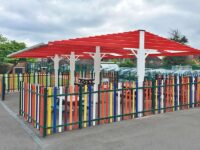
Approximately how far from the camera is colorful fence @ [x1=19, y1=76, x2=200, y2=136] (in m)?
6.83

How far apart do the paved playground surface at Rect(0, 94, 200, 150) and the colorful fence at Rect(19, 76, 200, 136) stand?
0.95 feet

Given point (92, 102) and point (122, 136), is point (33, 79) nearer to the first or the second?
point (92, 102)

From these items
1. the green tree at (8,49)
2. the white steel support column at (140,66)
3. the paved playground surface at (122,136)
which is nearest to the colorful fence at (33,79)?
the white steel support column at (140,66)

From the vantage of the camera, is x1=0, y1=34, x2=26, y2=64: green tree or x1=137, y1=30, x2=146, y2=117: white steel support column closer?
x1=137, y1=30, x2=146, y2=117: white steel support column

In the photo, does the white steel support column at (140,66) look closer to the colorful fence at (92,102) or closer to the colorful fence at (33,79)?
the colorful fence at (92,102)

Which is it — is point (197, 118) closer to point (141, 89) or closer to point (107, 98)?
point (141, 89)

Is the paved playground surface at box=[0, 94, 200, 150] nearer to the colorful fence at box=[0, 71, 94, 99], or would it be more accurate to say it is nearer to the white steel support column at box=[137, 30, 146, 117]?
the white steel support column at box=[137, 30, 146, 117]

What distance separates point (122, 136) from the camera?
641 centimetres

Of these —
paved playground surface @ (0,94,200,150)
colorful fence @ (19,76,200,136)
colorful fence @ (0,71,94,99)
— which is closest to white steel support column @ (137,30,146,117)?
colorful fence @ (19,76,200,136)

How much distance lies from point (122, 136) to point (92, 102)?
209 cm

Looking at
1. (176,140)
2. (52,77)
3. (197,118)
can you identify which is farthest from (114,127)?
(52,77)

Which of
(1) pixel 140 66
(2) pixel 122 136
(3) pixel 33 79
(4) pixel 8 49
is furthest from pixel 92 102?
(4) pixel 8 49

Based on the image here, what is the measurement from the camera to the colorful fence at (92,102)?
22.4 ft

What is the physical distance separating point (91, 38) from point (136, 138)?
3.10 meters
